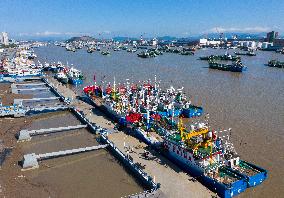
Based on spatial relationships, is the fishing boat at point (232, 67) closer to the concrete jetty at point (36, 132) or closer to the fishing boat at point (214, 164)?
the concrete jetty at point (36, 132)

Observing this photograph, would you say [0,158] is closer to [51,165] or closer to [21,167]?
[21,167]

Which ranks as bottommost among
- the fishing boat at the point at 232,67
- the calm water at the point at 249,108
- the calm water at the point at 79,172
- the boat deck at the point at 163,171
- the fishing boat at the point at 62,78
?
the calm water at the point at 79,172

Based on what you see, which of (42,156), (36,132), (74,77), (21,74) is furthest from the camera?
(21,74)

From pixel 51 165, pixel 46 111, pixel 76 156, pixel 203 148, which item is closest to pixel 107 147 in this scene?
pixel 76 156

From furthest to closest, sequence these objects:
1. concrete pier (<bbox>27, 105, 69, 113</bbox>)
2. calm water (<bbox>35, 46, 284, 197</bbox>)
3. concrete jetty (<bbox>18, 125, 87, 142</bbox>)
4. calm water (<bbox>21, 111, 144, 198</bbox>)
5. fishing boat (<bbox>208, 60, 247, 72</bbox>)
Result: fishing boat (<bbox>208, 60, 247, 72</bbox>) → concrete pier (<bbox>27, 105, 69, 113</bbox>) → concrete jetty (<bbox>18, 125, 87, 142</bbox>) → calm water (<bbox>35, 46, 284, 197</bbox>) → calm water (<bbox>21, 111, 144, 198</bbox>)

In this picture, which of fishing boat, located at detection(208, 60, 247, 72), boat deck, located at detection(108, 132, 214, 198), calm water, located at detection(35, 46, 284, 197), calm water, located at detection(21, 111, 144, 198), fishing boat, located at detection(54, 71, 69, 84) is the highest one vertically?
fishing boat, located at detection(208, 60, 247, 72)

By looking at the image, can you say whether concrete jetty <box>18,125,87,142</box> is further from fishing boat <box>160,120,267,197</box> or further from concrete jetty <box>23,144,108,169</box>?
fishing boat <box>160,120,267,197</box>

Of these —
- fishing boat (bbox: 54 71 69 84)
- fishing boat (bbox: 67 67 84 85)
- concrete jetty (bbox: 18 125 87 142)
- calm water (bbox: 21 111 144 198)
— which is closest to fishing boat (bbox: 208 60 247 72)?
fishing boat (bbox: 67 67 84 85)

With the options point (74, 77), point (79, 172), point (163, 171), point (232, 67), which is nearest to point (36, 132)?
A: point (79, 172)

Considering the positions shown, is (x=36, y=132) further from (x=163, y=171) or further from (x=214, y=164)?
(x=214, y=164)

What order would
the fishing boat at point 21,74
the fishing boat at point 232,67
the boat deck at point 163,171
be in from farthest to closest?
1. the fishing boat at point 232,67
2. the fishing boat at point 21,74
3. the boat deck at point 163,171

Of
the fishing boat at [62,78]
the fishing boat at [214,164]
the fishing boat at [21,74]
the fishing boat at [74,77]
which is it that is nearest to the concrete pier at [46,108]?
the fishing boat at [74,77]
